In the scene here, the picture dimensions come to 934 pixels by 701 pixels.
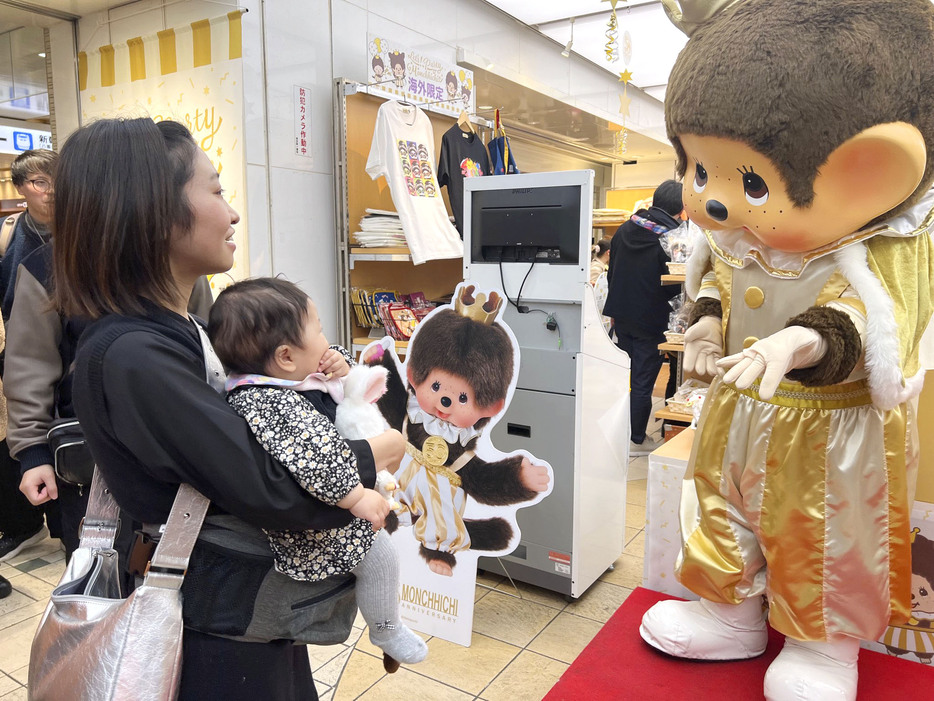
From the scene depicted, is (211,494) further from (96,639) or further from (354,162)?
(354,162)

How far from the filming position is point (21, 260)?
216 centimetres

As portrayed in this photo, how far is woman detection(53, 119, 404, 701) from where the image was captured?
0.87 m

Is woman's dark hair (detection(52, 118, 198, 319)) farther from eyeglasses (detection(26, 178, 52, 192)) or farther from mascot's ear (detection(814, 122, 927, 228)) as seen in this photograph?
eyeglasses (detection(26, 178, 52, 192))

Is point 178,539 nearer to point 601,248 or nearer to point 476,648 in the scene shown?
point 476,648

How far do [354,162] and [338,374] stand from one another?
2.85m

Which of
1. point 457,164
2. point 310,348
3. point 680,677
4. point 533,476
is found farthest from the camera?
point 457,164

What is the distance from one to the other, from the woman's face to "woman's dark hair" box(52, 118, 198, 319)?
0.09 ft

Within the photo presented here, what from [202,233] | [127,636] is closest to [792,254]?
[202,233]

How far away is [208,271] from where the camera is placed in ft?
3.43

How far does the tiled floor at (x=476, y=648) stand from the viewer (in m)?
2.15

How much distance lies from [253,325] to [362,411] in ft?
0.75

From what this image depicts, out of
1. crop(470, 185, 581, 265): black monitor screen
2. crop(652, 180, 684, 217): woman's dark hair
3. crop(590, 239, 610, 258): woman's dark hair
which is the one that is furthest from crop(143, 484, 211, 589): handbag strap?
crop(590, 239, 610, 258): woman's dark hair

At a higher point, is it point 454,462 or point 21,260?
point 21,260

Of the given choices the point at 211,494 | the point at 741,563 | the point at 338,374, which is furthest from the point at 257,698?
the point at 741,563
